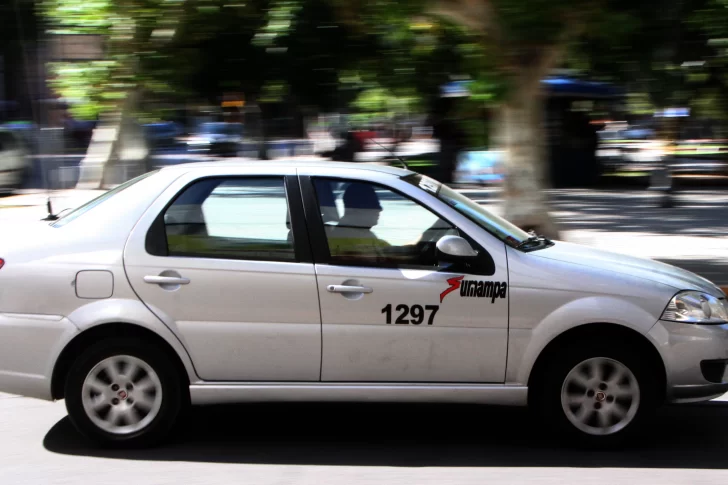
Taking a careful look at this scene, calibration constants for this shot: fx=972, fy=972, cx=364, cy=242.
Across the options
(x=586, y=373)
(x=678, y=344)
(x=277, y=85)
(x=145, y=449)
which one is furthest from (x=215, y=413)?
(x=277, y=85)

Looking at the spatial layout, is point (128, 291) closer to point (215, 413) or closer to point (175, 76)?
point (215, 413)

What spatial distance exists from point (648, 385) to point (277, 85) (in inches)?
297

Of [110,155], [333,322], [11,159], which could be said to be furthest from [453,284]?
[11,159]

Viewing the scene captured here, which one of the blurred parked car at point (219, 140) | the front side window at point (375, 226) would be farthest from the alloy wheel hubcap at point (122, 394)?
the blurred parked car at point (219, 140)

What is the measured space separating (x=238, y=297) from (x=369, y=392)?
0.83 m

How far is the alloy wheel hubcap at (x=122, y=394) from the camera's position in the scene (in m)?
5.02

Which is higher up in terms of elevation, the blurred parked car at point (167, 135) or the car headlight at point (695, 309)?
the car headlight at point (695, 309)

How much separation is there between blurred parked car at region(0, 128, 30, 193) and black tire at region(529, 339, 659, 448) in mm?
17862

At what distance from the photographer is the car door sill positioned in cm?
498

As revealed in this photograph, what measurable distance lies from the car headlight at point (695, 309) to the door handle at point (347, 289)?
5.06 ft

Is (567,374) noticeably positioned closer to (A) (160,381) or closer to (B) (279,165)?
(B) (279,165)

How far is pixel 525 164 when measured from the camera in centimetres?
943

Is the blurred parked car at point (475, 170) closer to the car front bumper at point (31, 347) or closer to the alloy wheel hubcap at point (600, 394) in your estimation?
the alloy wheel hubcap at point (600, 394)

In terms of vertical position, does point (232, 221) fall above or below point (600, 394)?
above
